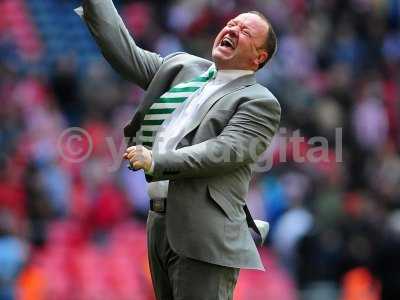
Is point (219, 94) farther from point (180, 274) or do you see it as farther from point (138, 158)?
point (180, 274)

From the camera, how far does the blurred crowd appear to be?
27.3ft

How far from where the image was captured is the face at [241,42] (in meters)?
4.91

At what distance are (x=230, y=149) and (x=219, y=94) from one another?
28 cm

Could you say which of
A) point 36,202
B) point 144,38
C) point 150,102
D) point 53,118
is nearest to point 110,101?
point 53,118

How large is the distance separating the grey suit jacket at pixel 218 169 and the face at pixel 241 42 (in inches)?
3.4

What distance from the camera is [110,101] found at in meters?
10.7

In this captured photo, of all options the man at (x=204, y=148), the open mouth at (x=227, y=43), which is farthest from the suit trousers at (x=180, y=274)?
the open mouth at (x=227, y=43)

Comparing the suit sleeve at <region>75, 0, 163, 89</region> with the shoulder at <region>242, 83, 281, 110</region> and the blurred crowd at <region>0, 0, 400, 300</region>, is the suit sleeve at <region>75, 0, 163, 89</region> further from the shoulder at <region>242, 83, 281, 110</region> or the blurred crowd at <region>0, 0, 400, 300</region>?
the blurred crowd at <region>0, 0, 400, 300</region>

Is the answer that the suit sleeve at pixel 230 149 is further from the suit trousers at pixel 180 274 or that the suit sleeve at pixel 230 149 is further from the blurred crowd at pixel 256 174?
the blurred crowd at pixel 256 174

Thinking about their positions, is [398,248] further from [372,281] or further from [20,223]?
[20,223]

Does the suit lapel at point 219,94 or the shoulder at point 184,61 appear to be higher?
the shoulder at point 184,61

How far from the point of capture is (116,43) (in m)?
5.02

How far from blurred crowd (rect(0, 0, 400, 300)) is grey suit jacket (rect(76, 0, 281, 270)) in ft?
5.43

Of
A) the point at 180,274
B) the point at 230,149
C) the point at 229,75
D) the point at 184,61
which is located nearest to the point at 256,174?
the point at 184,61
